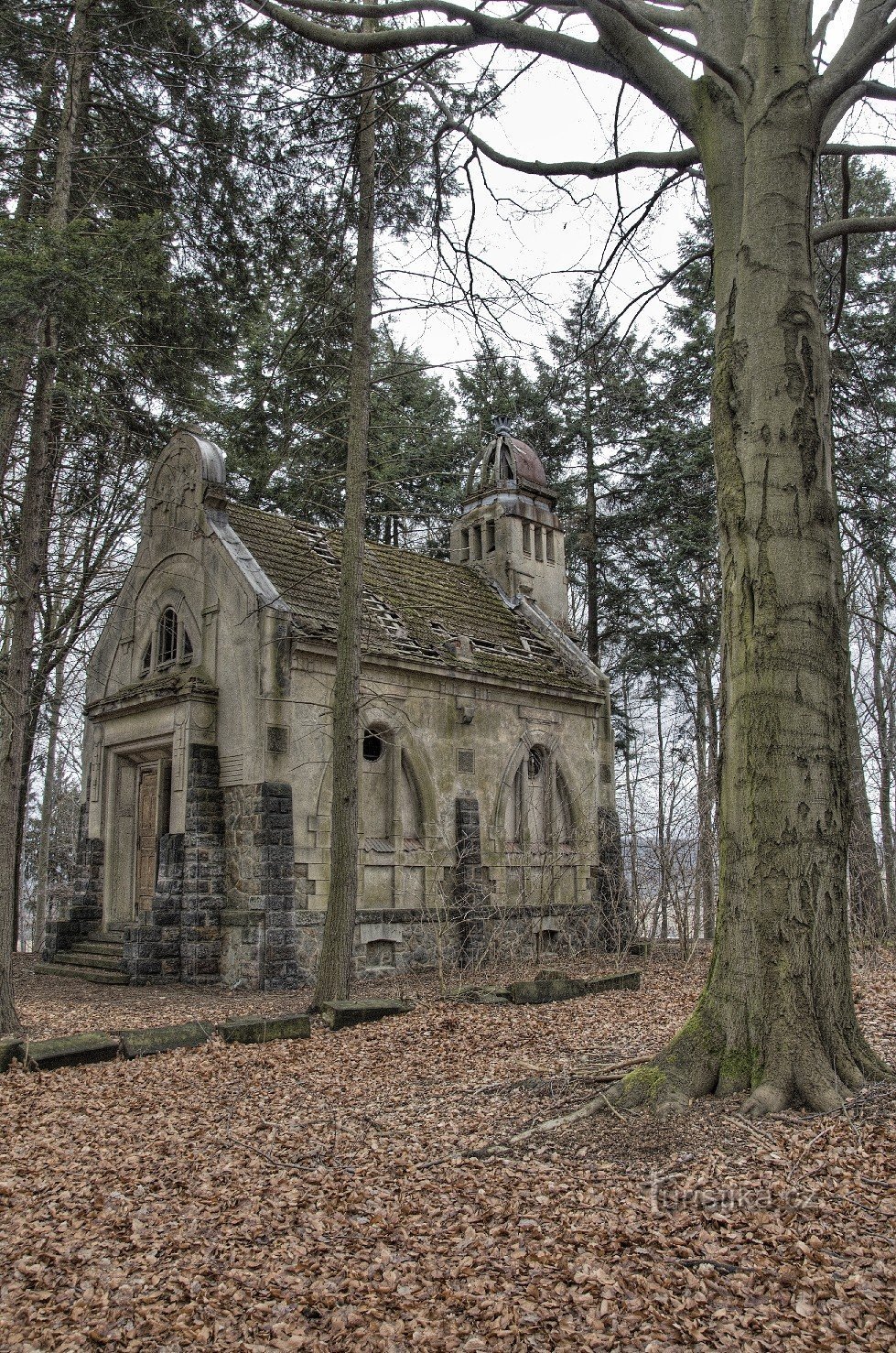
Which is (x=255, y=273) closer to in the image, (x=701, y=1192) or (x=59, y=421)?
(x=59, y=421)

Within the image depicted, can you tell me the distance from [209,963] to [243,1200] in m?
9.88

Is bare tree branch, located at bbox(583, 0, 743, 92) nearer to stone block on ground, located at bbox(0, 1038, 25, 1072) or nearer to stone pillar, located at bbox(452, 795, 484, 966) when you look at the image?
stone block on ground, located at bbox(0, 1038, 25, 1072)

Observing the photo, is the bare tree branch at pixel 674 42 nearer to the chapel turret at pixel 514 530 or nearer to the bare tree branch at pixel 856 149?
the bare tree branch at pixel 856 149

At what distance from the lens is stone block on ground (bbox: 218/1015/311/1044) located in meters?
8.63

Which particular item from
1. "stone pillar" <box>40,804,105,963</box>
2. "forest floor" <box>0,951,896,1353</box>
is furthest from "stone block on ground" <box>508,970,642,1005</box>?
"stone pillar" <box>40,804,105,963</box>

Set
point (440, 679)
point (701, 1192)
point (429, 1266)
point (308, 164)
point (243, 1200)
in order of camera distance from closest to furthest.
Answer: point (429, 1266) → point (701, 1192) → point (243, 1200) → point (308, 164) → point (440, 679)

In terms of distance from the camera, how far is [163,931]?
1436 centimetres

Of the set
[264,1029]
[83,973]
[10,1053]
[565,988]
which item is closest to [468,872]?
[565,988]

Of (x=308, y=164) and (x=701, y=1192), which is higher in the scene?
(x=308, y=164)

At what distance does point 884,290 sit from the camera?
61.2ft

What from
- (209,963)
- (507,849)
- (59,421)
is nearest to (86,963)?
(209,963)

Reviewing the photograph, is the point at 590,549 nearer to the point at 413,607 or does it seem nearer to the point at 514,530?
the point at 514,530

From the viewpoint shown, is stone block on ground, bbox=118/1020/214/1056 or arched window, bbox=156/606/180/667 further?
arched window, bbox=156/606/180/667

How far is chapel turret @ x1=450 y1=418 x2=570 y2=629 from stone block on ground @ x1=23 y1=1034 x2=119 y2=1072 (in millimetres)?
15770
